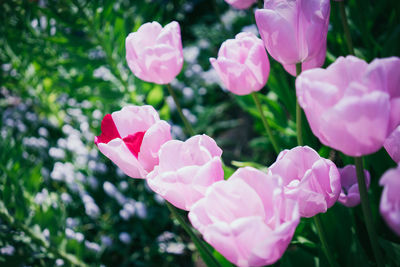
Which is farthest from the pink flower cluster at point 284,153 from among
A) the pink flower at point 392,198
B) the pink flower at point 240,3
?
the pink flower at point 240,3

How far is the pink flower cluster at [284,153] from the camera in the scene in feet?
1.04

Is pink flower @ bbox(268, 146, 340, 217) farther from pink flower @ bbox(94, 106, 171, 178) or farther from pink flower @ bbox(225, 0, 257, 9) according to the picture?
pink flower @ bbox(225, 0, 257, 9)

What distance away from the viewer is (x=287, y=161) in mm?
458

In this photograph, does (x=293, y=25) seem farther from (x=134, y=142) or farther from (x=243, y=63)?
(x=134, y=142)

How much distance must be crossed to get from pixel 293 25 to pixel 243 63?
11cm

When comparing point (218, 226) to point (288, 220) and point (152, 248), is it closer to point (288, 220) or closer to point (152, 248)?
point (288, 220)

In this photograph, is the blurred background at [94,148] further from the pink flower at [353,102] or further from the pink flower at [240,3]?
the pink flower at [353,102]

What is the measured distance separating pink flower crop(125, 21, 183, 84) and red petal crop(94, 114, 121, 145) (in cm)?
16

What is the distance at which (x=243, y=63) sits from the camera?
56 centimetres

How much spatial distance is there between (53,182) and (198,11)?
6.26ft

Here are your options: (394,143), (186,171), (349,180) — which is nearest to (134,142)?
(186,171)

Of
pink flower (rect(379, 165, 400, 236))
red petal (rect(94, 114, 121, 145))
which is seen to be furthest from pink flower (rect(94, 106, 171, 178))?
pink flower (rect(379, 165, 400, 236))

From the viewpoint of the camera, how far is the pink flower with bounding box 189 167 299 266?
32 cm

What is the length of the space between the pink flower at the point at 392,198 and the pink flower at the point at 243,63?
11.8 inches
